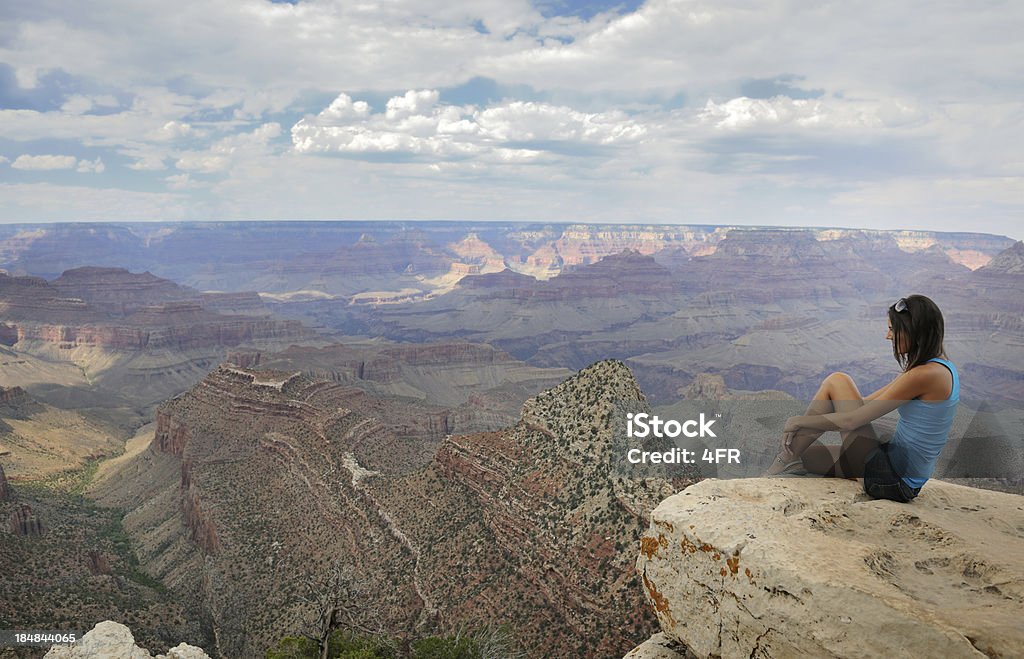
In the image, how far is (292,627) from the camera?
36.9 meters

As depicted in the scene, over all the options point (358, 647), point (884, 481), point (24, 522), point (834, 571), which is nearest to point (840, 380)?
point (884, 481)

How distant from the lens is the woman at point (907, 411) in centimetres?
906

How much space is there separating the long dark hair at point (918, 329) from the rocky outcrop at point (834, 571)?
217 centimetres

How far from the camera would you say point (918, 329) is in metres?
9.20

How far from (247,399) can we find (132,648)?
5182cm

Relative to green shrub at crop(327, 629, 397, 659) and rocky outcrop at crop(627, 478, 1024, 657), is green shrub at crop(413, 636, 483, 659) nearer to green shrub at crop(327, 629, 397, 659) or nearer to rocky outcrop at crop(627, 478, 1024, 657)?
green shrub at crop(327, 629, 397, 659)

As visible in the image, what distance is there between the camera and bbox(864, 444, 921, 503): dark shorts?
9289mm

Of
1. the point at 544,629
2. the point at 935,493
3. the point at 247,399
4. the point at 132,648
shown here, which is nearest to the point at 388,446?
the point at 247,399

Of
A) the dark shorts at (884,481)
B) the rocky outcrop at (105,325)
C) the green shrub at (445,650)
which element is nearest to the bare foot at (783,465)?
the dark shorts at (884,481)

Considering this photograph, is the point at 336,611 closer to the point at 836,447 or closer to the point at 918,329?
the point at 836,447

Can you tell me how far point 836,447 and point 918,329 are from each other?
2426 mm

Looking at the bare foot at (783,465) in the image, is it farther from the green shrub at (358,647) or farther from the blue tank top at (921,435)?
the green shrub at (358,647)

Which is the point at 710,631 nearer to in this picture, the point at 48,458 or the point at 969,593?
the point at 969,593

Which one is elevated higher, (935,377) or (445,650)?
(935,377)
